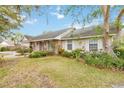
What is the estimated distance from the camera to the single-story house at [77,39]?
14.9 ft

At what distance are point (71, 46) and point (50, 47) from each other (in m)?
0.67

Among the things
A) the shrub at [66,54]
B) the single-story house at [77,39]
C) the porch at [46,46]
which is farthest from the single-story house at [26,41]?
the shrub at [66,54]

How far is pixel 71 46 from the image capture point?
4.72 m

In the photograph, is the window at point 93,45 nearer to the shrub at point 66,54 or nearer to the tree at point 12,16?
the shrub at point 66,54

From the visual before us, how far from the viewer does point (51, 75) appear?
3566 millimetres

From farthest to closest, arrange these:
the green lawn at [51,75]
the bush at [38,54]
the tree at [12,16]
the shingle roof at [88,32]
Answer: the shingle roof at [88,32]
the bush at [38,54]
the tree at [12,16]
the green lawn at [51,75]

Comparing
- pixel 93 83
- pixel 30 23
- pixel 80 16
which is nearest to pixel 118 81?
pixel 93 83

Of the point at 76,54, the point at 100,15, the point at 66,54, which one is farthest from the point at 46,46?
the point at 100,15

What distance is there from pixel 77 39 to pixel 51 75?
177 cm

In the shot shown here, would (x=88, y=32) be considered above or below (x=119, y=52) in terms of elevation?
above

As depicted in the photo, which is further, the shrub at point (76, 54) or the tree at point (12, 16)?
the shrub at point (76, 54)

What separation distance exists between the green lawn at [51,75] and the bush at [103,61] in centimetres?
36

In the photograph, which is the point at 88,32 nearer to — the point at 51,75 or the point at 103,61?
the point at 103,61

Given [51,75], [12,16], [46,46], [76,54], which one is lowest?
[51,75]
